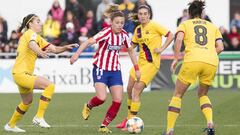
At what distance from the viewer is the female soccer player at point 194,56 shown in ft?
42.5

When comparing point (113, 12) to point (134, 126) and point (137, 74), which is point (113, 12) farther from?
point (134, 126)

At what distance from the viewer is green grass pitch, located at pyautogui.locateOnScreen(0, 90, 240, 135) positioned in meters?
→ 14.5

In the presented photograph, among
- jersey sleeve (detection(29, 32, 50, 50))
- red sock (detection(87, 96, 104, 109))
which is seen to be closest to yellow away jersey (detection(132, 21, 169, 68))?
red sock (detection(87, 96, 104, 109))

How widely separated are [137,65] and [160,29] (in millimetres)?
1106

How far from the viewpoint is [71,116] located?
1730 cm

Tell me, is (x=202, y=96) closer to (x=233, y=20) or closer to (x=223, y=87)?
(x=223, y=87)

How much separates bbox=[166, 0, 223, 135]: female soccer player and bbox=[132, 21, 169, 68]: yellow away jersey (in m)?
2.31

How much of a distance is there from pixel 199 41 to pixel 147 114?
477 centimetres

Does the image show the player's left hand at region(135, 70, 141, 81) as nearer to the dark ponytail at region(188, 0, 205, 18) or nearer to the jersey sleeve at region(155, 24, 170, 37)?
the jersey sleeve at region(155, 24, 170, 37)

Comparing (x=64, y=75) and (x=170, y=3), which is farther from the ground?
(x=170, y=3)

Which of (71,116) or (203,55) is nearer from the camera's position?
(203,55)

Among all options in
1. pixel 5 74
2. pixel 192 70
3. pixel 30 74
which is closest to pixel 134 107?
pixel 30 74

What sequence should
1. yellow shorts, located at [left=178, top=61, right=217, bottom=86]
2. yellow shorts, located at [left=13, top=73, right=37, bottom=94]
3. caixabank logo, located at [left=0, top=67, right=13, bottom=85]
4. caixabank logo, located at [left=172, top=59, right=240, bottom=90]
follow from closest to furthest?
yellow shorts, located at [left=178, top=61, right=217, bottom=86] → yellow shorts, located at [left=13, top=73, right=37, bottom=94] → caixabank logo, located at [left=172, top=59, right=240, bottom=90] → caixabank logo, located at [left=0, top=67, right=13, bottom=85]

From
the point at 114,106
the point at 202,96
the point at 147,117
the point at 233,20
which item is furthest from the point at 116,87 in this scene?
the point at 233,20
